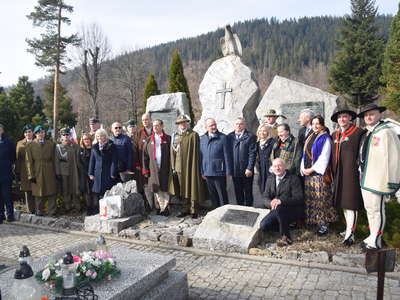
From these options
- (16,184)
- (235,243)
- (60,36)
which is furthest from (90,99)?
(235,243)

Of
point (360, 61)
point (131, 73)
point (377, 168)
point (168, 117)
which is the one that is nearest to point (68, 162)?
point (168, 117)

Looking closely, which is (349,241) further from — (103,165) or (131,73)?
(131,73)

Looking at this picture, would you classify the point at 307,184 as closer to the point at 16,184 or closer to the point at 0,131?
the point at 0,131

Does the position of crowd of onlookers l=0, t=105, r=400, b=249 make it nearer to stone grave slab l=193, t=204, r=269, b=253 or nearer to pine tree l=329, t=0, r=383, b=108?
stone grave slab l=193, t=204, r=269, b=253

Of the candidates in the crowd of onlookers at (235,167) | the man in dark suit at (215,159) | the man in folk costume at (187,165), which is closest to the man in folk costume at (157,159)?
the crowd of onlookers at (235,167)

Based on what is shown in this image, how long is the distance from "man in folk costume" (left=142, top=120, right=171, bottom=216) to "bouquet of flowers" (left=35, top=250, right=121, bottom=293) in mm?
3451

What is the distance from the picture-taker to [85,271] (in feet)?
8.85

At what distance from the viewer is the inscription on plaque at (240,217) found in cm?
501

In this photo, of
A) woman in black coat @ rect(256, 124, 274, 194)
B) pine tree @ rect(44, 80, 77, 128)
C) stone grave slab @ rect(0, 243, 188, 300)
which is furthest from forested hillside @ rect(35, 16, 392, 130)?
stone grave slab @ rect(0, 243, 188, 300)

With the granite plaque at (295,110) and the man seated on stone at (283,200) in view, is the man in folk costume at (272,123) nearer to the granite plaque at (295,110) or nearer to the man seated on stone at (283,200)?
the man seated on stone at (283,200)

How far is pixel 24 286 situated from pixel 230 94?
690cm

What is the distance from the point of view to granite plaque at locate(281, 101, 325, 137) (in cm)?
747

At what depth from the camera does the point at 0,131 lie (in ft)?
22.1

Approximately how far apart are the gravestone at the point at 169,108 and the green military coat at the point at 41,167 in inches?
151
